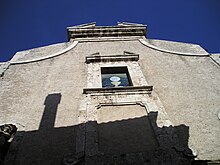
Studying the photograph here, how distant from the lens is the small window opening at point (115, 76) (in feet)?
25.1

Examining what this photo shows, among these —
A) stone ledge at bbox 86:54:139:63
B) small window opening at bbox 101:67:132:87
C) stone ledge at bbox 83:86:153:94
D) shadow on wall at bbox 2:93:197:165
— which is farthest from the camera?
stone ledge at bbox 86:54:139:63

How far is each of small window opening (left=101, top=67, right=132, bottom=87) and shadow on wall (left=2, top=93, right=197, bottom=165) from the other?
7.42 ft

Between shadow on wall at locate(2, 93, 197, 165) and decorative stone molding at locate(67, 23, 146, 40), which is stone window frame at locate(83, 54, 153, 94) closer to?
shadow on wall at locate(2, 93, 197, 165)

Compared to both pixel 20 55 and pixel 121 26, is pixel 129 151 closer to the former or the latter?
pixel 20 55

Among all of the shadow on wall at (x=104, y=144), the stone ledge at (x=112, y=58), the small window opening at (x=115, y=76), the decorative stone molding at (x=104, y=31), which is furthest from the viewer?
the decorative stone molding at (x=104, y=31)

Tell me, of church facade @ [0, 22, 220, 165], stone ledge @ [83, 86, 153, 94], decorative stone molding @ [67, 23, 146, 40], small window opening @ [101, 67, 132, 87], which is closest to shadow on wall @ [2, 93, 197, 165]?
church facade @ [0, 22, 220, 165]

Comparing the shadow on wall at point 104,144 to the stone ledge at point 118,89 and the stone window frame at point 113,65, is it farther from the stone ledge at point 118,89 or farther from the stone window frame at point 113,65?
the stone window frame at point 113,65

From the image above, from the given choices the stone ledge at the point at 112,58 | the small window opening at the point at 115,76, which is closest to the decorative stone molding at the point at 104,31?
the stone ledge at the point at 112,58

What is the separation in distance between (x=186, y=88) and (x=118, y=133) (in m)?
2.89

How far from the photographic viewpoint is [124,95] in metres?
6.35

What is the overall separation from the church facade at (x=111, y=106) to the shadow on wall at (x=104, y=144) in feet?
0.06

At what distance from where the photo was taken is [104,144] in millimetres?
4898

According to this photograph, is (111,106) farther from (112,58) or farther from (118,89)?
(112,58)

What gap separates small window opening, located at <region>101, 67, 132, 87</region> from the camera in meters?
7.64
